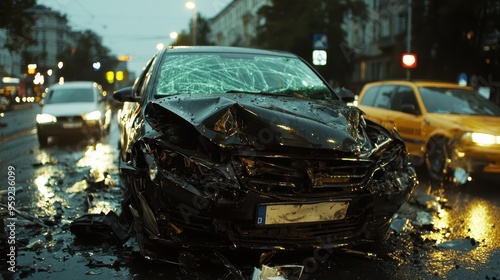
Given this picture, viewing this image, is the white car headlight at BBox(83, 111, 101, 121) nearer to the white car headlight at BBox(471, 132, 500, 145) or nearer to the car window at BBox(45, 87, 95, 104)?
the car window at BBox(45, 87, 95, 104)

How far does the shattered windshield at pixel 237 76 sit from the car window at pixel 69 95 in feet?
33.2

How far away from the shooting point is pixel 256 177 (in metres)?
3.40

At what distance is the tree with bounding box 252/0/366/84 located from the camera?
39.7 m

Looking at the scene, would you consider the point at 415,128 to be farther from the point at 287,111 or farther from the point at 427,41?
the point at 427,41

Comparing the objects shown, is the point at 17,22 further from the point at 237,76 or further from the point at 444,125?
the point at 237,76

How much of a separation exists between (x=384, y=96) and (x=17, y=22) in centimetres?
1669

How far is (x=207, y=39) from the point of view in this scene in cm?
9900

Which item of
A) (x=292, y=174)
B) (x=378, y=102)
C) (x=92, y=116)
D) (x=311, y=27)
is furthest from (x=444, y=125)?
(x=311, y=27)

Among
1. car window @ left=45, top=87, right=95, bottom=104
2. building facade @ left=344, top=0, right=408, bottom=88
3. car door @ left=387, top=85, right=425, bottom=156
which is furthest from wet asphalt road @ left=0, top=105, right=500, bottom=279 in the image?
building facade @ left=344, top=0, right=408, bottom=88

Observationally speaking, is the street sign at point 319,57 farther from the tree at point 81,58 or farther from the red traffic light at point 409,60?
the tree at point 81,58

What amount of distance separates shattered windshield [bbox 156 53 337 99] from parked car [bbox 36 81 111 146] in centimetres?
896

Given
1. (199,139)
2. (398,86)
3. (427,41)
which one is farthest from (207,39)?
(199,139)

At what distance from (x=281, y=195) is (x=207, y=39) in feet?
321

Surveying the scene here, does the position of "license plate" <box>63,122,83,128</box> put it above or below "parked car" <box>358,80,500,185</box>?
below
